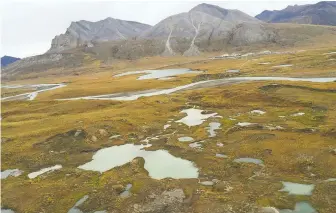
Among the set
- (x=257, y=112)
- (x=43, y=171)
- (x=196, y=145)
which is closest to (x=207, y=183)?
(x=196, y=145)

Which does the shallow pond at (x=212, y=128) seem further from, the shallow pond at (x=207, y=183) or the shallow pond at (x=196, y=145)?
the shallow pond at (x=207, y=183)

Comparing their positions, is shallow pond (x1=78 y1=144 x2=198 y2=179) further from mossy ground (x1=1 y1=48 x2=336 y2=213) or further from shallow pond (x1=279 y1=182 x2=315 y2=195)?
shallow pond (x1=279 y1=182 x2=315 y2=195)

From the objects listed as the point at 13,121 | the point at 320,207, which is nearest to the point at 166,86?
the point at 13,121

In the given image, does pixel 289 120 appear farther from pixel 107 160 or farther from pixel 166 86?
pixel 166 86

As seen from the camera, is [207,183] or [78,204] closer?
[78,204]

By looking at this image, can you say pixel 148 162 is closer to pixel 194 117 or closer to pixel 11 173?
pixel 11 173

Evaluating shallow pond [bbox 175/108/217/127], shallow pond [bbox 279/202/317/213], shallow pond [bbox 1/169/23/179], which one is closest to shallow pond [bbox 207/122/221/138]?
shallow pond [bbox 175/108/217/127]

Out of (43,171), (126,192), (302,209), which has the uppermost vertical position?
(126,192)
